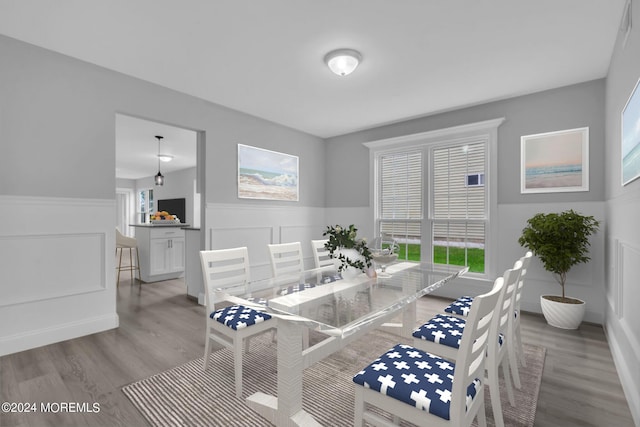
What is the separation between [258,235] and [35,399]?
2.93m

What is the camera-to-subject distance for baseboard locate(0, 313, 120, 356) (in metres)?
2.49

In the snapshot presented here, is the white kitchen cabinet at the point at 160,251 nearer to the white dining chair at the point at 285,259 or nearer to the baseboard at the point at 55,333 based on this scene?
the baseboard at the point at 55,333

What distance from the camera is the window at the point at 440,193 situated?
407 centimetres

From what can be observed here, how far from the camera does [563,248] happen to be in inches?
120

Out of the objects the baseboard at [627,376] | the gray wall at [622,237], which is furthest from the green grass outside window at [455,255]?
the baseboard at [627,376]

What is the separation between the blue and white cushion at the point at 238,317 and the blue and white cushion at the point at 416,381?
0.93m

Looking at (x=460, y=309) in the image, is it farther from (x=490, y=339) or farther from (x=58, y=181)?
(x=58, y=181)

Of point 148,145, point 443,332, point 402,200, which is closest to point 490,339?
point 443,332

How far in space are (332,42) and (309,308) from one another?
2.27 metres

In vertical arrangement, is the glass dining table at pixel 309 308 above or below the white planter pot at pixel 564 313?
above

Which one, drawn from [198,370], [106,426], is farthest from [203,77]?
[106,426]

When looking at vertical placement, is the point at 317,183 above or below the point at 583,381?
above

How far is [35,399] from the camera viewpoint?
190 centimetres

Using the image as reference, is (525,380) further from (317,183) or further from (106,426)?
(317,183)
